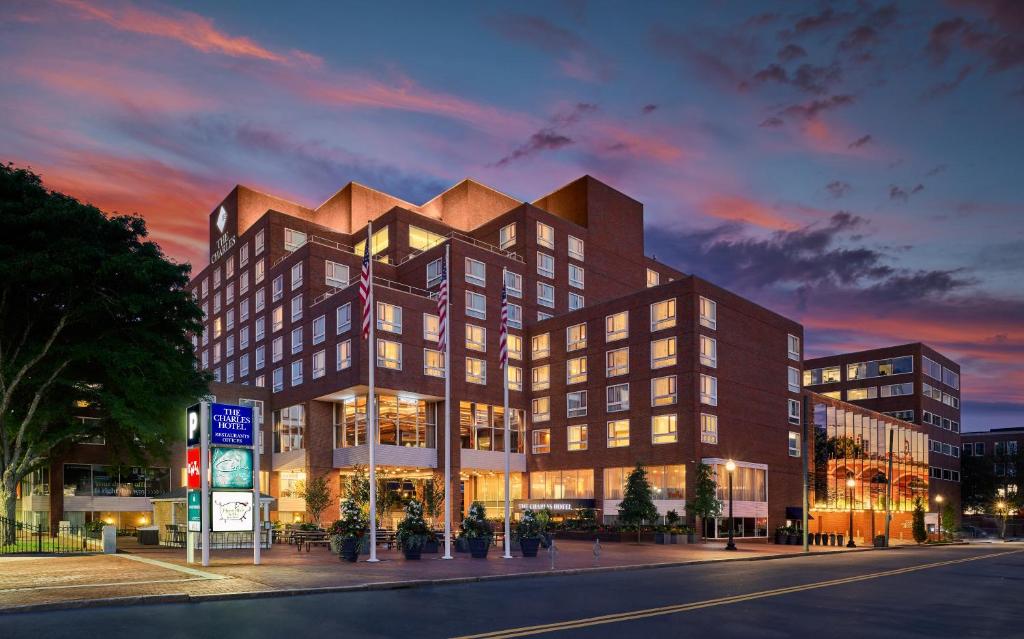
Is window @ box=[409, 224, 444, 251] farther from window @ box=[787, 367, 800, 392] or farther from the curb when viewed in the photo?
the curb

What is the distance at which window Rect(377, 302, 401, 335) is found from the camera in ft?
205

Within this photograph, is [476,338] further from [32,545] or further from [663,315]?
[32,545]

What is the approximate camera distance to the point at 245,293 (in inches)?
3314

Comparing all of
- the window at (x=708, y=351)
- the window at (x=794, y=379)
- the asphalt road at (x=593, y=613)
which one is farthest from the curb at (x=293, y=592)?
the window at (x=794, y=379)

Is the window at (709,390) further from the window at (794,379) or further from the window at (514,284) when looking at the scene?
the window at (514,284)

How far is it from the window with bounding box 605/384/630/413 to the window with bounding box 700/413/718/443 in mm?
6733

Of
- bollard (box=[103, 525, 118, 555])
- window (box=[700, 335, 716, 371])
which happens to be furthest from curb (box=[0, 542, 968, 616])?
window (box=[700, 335, 716, 371])

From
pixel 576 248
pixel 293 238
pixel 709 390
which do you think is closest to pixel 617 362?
pixel 709 390

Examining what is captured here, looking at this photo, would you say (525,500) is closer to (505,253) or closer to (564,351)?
(564,351)

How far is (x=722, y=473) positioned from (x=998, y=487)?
82786 millimetres

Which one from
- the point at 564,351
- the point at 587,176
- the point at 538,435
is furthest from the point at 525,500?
the point at 587,176

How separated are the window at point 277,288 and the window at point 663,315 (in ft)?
110

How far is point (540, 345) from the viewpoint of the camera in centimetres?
7494

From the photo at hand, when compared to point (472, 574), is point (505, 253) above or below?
above
